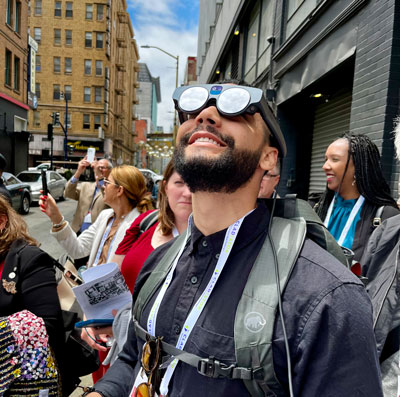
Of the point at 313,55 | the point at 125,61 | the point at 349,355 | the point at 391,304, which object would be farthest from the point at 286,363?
the point at 125,61

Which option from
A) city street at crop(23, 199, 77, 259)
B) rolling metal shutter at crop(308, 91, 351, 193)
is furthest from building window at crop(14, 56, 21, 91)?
rolling metal shutter at crop(308, 91, 351, 193)

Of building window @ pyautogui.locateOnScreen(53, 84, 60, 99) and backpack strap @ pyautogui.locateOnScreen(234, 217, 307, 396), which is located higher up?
building window @ pyautogui.locateOnScreen(53, 84, 60, 99)

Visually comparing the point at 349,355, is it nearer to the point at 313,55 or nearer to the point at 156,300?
the point at 156,300

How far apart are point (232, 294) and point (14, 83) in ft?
89.9

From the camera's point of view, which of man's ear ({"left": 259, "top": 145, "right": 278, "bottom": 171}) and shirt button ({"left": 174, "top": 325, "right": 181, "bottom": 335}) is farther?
man's ear ({"left": 259, "top": 145, "right": 278, "bottom": 171})

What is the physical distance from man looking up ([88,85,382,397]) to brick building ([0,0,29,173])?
23.9 metres

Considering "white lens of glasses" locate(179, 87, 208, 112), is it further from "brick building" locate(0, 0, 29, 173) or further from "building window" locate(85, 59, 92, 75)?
"building window" locate(85, 59, 92, 75)

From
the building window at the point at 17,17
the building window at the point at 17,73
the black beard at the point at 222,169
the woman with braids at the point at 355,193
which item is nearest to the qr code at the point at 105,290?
the black beard at the point at 222,169

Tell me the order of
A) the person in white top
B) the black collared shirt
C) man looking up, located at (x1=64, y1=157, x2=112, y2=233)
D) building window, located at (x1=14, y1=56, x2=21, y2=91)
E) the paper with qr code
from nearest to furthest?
the black collared shirt < the paper with qr code < the person in white top < man looking up, located at (x1=64, y1=157, x2=112, y2=233) < building window, located at (x1=14, y1=56, x2=21, y2=91)

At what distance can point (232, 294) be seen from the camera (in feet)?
3.76

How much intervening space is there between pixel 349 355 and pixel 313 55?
667 centimetres

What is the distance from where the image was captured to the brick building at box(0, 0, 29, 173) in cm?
2145

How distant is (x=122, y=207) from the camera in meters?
3.57

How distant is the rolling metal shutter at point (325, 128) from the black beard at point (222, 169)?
5483 mm
